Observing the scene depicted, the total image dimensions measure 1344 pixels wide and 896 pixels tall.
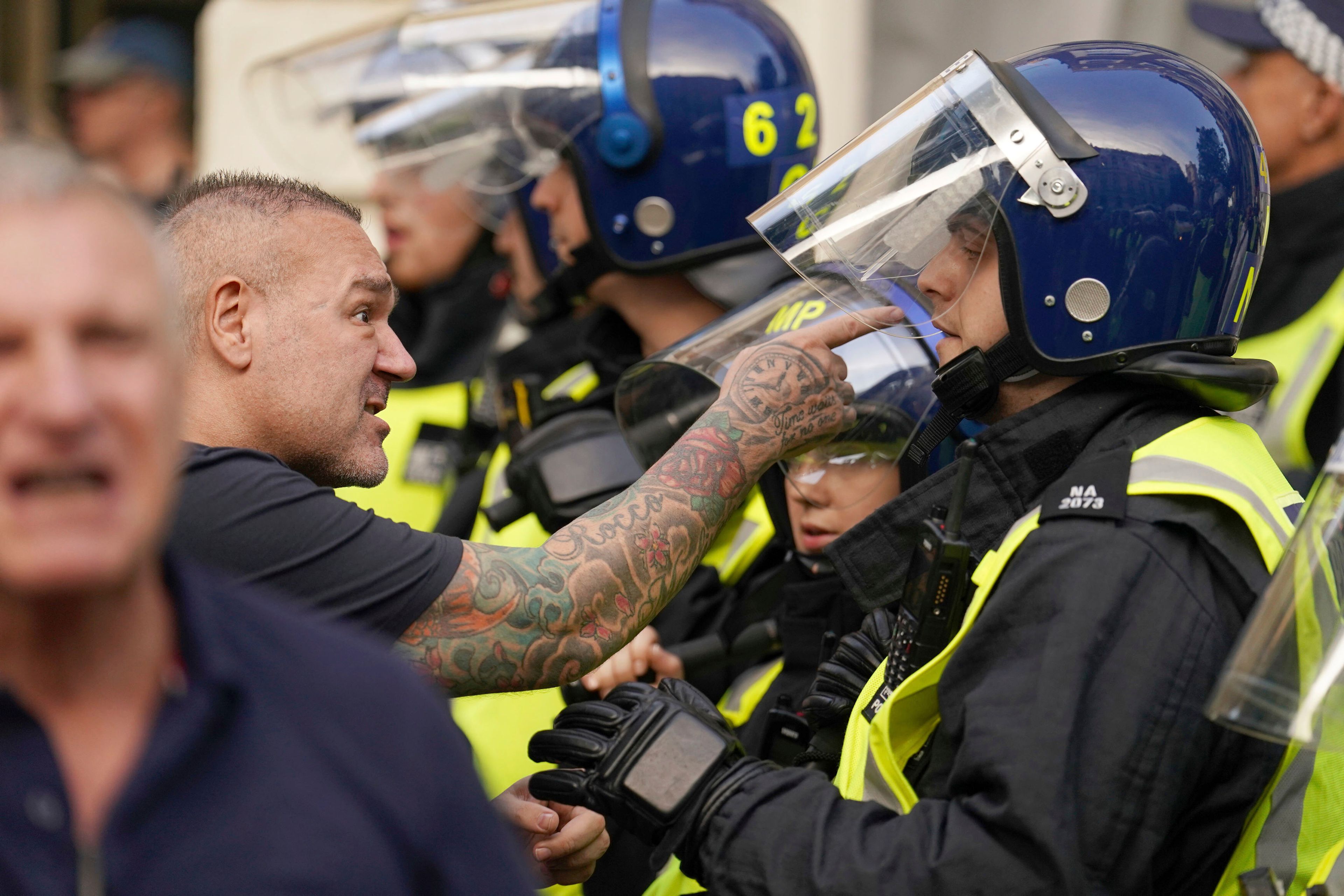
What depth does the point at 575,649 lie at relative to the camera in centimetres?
199

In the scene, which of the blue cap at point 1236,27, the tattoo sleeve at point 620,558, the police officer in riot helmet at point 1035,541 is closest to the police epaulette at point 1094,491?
the police officer in riot helmet at point 1035,541

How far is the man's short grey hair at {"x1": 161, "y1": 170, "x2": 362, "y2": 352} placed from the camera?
6.83 ft

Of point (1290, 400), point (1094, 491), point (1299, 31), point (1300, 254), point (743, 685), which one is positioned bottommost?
point (743, 685)

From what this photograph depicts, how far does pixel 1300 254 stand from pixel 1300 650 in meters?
2.98

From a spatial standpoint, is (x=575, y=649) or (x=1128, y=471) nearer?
(x=1128, y=471)

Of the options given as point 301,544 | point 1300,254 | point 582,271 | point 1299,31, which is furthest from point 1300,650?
point 1299,31

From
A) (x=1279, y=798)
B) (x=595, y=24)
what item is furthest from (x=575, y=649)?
(x=595, y=24)

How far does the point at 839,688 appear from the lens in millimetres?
2104

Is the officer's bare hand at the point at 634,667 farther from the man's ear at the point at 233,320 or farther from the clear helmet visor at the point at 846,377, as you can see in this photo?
the man's ear at the point at 233,320

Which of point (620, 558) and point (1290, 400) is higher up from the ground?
point (620, 558)

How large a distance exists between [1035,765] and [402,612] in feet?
2.68

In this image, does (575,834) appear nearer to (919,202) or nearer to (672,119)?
(919,202)

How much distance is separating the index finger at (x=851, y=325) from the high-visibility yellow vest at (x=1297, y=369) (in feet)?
6.48

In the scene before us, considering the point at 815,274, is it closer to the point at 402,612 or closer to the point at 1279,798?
the point at 402,612
